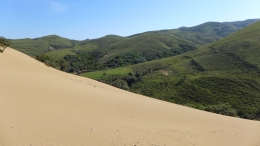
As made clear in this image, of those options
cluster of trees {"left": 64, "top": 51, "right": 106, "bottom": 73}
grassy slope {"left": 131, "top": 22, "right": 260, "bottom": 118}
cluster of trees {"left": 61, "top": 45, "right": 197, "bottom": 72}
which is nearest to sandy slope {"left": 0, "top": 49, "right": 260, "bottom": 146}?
grassy slope {"left": 131, "top": 22, "right": 260, "bottom": 118}

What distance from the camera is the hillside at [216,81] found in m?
40.2

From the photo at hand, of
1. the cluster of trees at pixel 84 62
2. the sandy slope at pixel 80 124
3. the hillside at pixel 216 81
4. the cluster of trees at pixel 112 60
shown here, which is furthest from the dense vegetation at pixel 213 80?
the cluster of trees at pixel 84 62

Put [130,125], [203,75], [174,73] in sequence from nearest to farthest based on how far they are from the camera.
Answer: [130,125] < [203,75] < [174,73]

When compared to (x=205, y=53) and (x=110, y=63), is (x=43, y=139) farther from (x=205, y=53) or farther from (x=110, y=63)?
(x=110, y=63)

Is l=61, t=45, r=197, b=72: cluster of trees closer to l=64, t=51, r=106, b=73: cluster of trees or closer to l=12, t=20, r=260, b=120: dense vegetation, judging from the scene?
l=64, t=51, r=106, b=73: cluster of trees

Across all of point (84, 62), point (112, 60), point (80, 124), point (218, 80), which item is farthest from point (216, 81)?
point (84, 62)

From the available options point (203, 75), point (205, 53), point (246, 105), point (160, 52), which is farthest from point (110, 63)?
Answer: point (246, 105)

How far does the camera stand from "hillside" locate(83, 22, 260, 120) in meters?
40.2

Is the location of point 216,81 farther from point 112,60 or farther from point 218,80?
point 112,60

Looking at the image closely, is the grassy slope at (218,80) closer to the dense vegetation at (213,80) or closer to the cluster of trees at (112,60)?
the dense vegetation at (213,80)

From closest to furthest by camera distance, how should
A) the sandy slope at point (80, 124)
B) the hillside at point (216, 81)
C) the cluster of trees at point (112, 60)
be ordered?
the sandy slope at point (80, 124) < the hillside at point (216, 81) < the cluster of trees at point (112, 60)

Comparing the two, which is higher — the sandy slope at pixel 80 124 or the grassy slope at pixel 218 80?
the sandy slope at pixel 80 124

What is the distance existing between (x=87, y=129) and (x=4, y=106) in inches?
143

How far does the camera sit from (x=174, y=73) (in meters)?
62.9
